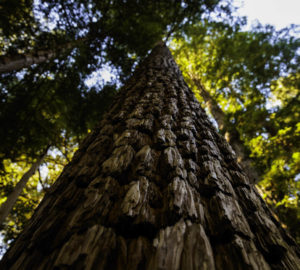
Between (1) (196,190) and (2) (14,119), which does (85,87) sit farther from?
(1) (196,190)

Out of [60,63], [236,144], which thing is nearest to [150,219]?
[236,144]

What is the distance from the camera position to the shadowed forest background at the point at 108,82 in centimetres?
393

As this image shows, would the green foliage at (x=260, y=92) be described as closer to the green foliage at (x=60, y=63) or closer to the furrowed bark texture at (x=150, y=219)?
the green foliage at (x=60, y=63)

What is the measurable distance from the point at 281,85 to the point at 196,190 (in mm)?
8704

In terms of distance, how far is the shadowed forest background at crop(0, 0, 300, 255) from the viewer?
393 centimetres

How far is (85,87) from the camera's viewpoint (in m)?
5.59

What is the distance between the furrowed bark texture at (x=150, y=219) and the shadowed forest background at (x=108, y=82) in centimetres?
364

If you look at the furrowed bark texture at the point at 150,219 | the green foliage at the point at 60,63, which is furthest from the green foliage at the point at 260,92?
the furrowed bark texture at the point at 150,219

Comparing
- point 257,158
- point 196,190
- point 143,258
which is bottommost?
point 143,258

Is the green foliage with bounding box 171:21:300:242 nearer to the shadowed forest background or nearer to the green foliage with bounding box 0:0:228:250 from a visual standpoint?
the shadowed forest background

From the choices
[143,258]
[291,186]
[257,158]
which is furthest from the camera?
[257,158]

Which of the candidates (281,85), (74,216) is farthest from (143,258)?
(281,85)

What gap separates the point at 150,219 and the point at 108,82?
5.91 meters

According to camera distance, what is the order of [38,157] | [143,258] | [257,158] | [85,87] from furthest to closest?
[38,157] → [85,87] → [257,158] → [143,258]
